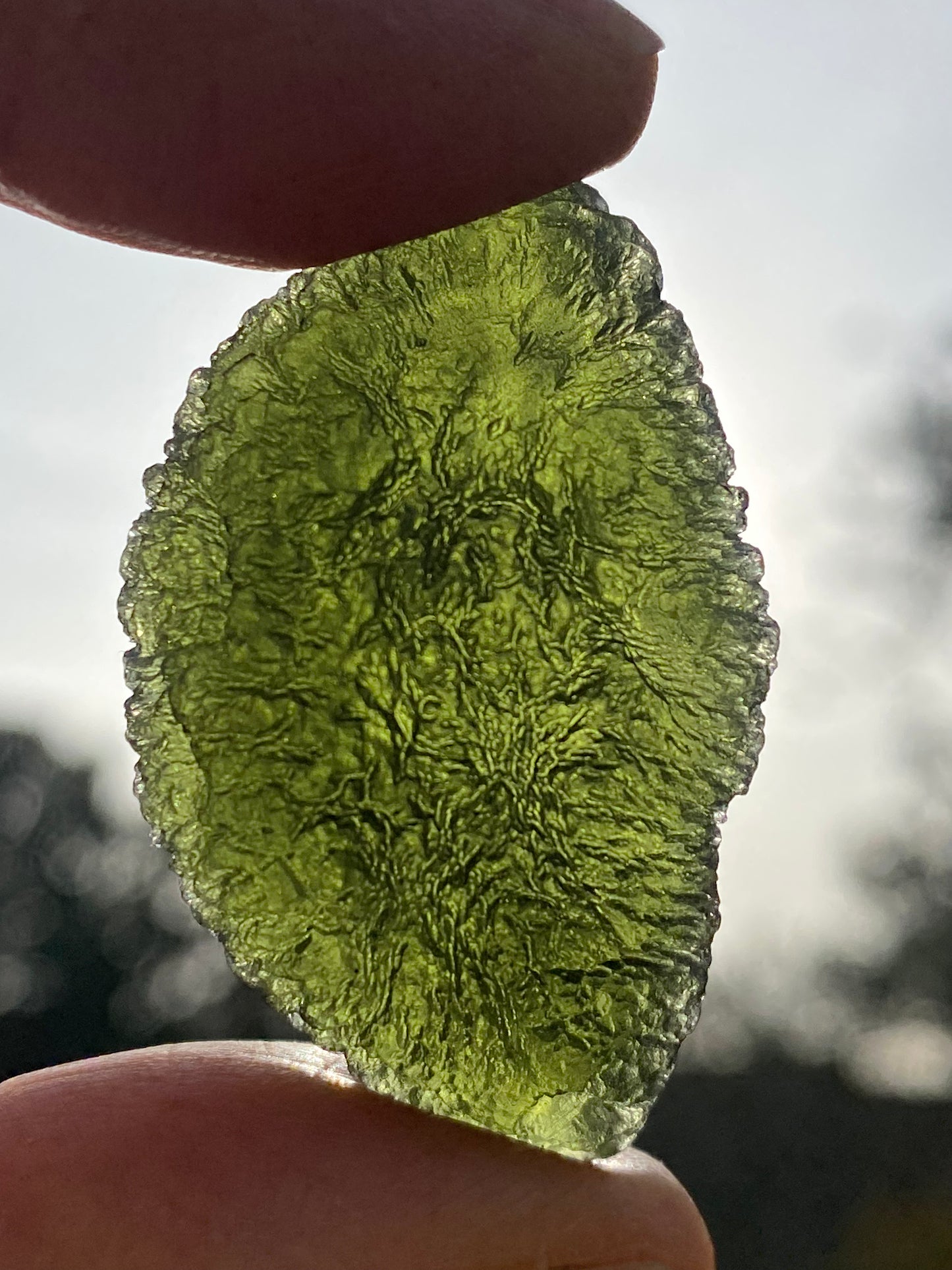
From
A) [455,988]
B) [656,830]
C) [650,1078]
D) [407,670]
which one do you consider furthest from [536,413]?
[650,1078]

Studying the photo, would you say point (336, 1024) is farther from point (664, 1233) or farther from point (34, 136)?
point (34, 136)

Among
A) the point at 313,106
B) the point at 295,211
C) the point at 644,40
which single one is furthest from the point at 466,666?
the point at 644,40

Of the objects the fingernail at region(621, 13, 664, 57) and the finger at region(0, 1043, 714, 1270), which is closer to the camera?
the finger at region(0, 1043, 714, 1270)

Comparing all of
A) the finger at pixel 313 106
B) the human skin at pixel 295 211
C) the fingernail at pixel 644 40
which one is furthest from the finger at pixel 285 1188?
the fingernail at pixel 644 40

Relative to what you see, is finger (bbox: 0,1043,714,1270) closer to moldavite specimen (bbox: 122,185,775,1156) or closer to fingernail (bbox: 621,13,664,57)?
moldavite specimen (bbox: 122,185,775,1156)

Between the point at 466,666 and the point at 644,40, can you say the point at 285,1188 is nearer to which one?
the point at 466,666

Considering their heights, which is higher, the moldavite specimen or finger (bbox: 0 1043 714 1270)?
the moldavite specimen

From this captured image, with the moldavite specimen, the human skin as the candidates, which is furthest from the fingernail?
the moldavite specimen

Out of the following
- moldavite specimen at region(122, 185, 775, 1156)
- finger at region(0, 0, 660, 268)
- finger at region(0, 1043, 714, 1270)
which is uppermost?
finger at region(0, 0, 660, 268)
